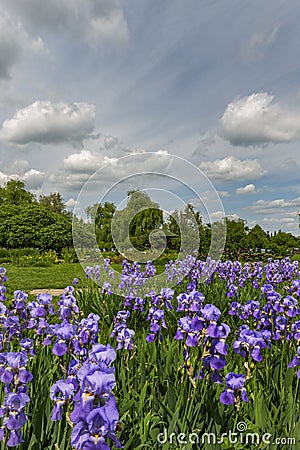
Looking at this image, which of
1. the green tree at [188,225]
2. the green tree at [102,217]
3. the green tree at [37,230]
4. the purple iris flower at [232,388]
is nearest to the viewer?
the purple iris flower at [232,388]

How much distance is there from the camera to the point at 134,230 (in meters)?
8.65

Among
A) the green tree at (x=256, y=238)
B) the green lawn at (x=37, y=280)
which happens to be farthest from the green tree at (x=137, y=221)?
the green tree at (x=256, y=238)

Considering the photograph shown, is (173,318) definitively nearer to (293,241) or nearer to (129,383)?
(129,383)

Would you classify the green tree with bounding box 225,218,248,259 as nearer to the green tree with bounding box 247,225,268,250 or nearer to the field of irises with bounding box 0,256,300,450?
the green tree with bounding box 247,225,268,250

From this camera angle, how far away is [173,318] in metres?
4.82

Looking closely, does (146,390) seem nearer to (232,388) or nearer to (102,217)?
(232,388)

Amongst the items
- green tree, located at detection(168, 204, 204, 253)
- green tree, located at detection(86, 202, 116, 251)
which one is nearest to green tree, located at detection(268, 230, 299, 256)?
green tree, located at detection(168, 204, 204, 253)

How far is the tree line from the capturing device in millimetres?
6879

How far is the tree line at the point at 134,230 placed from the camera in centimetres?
688

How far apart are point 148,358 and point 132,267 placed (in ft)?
9.41

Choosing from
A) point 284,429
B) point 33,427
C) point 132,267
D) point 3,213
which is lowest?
point 284,429

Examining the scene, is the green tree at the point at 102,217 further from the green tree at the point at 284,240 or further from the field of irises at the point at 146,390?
the green tree at the point at 284,240

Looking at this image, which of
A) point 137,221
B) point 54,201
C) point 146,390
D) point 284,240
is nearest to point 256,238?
point 284,240

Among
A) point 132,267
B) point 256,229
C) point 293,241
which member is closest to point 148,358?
point 132,267
